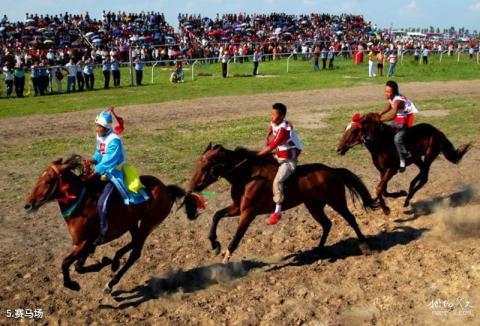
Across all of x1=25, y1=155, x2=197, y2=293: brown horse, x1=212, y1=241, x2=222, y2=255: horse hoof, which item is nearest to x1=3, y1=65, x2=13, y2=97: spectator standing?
x1=25, y1=155, x2=197, y2=293: brown horse

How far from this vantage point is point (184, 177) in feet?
41.9

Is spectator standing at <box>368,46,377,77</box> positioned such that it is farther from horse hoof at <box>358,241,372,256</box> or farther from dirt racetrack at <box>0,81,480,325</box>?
horse hoof at <box>358,241,372,256</box>

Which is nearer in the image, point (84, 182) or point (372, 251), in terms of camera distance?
point (84, 182)

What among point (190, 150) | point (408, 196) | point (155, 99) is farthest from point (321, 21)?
point (408, 196)

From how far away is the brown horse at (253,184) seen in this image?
788 cm

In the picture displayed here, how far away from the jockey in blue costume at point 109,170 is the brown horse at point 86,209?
96 millimetres

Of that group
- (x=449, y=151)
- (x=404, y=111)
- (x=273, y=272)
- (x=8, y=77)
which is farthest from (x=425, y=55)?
(x=273, y=272)

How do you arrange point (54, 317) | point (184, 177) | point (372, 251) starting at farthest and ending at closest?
point (184, 177)
point (372, 251)
point (54, 317)

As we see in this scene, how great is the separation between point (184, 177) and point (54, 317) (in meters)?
6.26

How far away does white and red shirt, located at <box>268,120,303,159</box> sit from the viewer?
8266 mm

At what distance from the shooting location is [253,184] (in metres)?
8.20

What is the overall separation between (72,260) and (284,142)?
12.0 ft

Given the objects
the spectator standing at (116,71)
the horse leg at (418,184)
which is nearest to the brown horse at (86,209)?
the horse leg at (418,184)

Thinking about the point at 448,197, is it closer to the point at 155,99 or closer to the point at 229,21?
the point at 155,99
